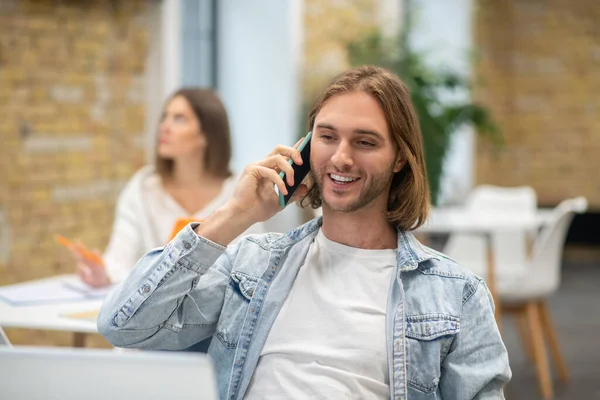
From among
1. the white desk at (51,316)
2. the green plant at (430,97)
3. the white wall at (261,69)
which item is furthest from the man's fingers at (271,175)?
the white wall at (261,69)

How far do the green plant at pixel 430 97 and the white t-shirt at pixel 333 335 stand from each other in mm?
3796

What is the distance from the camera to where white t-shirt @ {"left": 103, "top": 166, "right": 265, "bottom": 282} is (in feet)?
10.9

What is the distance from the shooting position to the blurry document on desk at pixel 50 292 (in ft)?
9.02

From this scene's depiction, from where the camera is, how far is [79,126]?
A: 4.53 metres

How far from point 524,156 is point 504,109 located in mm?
595

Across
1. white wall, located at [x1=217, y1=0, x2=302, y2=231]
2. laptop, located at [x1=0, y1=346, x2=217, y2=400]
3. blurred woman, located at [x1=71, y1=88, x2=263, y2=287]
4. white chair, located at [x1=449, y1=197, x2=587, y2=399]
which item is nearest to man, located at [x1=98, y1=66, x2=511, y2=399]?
laptop, located at [x1=0, y1=346, x2=217, y2=400]

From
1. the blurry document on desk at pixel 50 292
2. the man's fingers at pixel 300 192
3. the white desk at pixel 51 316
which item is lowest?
the blurry document on desk at pixel 50 292

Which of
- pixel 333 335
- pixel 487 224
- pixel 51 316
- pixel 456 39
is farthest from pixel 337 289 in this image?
pixel 456 39

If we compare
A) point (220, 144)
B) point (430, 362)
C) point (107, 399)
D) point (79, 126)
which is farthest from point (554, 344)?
point (107, 399)

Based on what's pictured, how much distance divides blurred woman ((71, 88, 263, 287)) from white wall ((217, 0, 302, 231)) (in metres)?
3.50

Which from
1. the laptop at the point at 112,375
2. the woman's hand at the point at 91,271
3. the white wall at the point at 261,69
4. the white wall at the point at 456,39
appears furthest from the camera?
the white wall at the point at 456,39

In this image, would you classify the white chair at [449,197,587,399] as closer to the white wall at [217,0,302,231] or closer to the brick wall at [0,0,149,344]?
the brick wall at [0,0,149,344]

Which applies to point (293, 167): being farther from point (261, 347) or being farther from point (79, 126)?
point (79, 126)

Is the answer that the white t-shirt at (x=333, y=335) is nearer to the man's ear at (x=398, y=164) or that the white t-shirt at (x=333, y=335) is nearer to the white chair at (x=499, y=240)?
the man's ear at (x=398, y=164)
